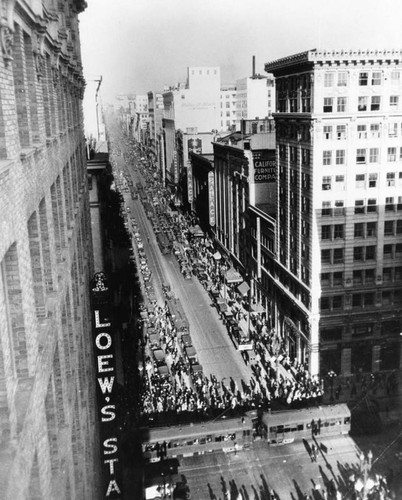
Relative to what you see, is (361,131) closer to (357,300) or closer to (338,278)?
(338,278)

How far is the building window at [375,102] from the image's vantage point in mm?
48125

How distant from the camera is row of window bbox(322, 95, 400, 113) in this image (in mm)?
47719

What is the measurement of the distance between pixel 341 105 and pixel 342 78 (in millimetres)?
2229

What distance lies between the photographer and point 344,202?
49.4 metres

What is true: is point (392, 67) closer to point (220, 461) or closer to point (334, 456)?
point (334, 456)

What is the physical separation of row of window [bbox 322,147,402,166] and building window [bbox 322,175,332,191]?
122 cm

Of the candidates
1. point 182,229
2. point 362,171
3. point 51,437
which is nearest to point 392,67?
point 362,171

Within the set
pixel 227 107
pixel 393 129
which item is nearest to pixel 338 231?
pixel 393 129

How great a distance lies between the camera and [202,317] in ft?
225

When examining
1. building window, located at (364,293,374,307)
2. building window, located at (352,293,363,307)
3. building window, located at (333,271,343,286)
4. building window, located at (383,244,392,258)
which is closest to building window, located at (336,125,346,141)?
building window, located at (383,244,392,258)

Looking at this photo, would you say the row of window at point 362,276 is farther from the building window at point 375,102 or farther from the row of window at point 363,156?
the building window at point 375,102

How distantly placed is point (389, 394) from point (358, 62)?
93.2 ft

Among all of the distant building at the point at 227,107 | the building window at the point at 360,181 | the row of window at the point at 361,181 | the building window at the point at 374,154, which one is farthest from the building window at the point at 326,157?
the distant building at the point at 227,107

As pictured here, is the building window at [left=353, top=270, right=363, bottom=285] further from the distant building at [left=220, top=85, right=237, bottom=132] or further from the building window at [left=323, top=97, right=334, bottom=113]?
the distant building at [left=220, top=85, right=237, bottom=132]
